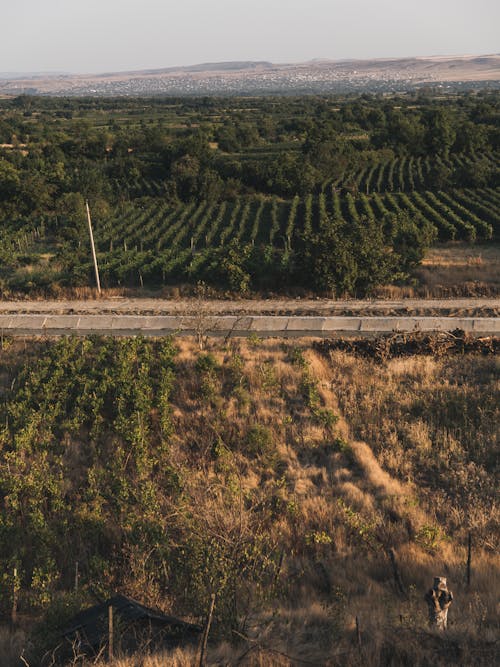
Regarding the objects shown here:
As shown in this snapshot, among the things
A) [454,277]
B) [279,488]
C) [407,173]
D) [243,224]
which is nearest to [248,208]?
[243,224]

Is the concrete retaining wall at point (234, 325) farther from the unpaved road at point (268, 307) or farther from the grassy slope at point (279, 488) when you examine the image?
the grassy slope at point (279, 488)

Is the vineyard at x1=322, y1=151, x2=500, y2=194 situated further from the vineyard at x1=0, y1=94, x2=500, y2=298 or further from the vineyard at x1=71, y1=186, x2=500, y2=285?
the vineyard at x1=71, y1=186, x2=500, y2=285

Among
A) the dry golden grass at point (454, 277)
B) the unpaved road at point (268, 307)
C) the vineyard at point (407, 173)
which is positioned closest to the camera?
the unpaved road at point (268, 307)

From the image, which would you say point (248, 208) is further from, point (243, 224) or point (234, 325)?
point (234, 325)

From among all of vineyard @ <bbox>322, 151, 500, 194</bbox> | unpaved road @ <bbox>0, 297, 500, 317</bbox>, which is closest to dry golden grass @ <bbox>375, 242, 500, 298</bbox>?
unpaved road @ <bbox>0, 297, 500, 317</bbox>

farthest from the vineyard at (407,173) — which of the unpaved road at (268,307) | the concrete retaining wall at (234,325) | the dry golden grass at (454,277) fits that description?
the concrete retaining wall at (234,325)

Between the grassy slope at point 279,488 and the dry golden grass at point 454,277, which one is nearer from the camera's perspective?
→ the grassy slope at point 279,488

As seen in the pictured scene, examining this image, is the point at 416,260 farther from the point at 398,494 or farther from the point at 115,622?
the point at 115,622

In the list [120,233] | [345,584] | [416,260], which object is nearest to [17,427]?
[345,584]
